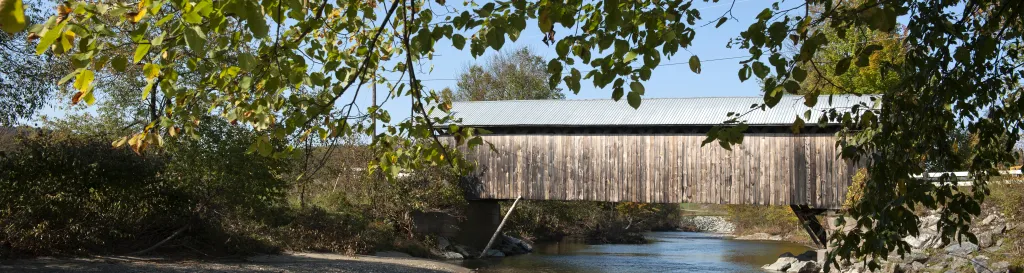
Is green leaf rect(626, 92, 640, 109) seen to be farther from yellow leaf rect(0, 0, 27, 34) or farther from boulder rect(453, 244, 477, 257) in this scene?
boulder rect(453, 244, 477, 257)

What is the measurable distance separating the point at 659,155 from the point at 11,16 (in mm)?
17446

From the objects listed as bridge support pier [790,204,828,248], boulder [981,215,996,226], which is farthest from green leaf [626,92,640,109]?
bridge support pier [790,204,828,248]

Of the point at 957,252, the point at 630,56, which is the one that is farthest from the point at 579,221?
the point at 630,56

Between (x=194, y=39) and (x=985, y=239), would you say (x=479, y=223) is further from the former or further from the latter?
(x=194, y=39)

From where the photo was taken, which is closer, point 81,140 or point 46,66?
point 81,140

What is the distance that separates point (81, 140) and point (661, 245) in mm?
20856

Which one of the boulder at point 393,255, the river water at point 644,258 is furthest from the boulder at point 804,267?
the boulder at point 393,255

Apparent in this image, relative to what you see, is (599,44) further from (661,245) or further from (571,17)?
(661,245)

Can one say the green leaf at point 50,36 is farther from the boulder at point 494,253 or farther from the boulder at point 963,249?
the boulder at point 494,253

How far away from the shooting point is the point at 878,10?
305 centimetres

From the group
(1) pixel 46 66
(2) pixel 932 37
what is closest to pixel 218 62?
(2) pixel 932 37

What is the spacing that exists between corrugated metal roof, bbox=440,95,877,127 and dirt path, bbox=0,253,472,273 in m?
4.38

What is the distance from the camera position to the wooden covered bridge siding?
17422 mm

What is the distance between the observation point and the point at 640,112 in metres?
19.3
